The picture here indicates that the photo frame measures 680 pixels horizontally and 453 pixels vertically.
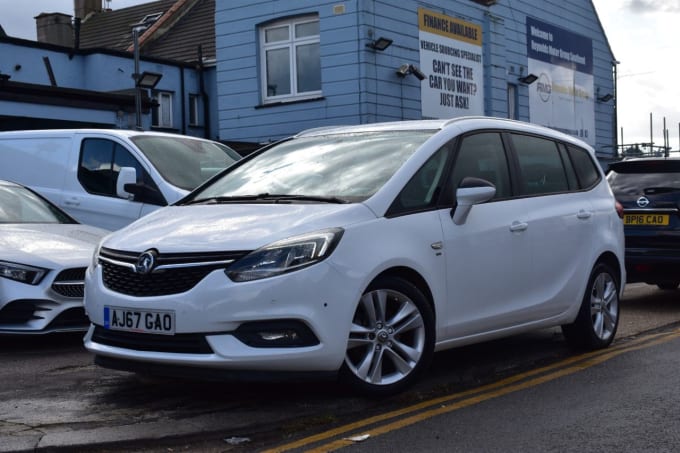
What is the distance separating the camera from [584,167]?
818 cm

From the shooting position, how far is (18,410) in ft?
18.4

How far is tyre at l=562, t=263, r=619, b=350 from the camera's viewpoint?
769 centimetres

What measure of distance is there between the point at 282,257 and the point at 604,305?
3.56 m

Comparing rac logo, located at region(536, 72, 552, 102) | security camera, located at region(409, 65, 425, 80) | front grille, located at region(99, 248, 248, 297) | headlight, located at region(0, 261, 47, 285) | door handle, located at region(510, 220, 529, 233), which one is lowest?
headlight, located at region(0, 261, 47, 285)

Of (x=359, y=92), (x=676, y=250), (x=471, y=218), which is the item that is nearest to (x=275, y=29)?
(x=359, y=92)

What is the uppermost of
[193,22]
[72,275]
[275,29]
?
[193,22]

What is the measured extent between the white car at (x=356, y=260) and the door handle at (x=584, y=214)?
0.04 ft

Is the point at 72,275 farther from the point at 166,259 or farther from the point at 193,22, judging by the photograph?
the point at 193,22

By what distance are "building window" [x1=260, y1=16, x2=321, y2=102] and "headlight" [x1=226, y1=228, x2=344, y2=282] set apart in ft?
51.5

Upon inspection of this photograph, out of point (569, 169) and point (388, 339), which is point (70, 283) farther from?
point (569, 169)

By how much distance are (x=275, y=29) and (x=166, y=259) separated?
54.3 feet

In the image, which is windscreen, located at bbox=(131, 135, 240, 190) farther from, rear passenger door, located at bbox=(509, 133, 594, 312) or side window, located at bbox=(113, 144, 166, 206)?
rear passenger door, located at bbox=(509, 133, 594, 312)

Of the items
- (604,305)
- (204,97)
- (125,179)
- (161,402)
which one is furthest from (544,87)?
(161,402)

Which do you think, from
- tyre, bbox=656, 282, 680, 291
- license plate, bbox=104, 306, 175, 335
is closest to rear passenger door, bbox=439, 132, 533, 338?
license plate, bbox=104, 306, 175, 335
